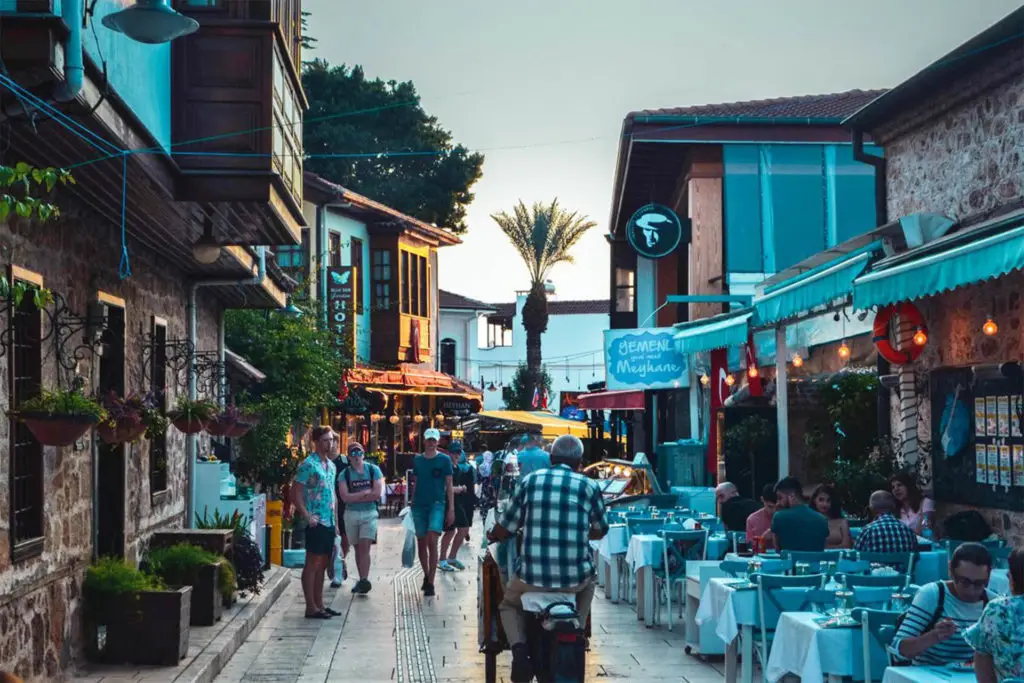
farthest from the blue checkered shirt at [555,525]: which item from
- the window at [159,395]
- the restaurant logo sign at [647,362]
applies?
the restaurant logo sign at [647,362]

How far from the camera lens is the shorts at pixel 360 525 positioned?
1573 cm

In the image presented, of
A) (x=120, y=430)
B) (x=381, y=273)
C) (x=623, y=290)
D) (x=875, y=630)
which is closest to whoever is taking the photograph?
(x=875, y=630)

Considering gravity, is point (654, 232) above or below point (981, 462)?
above

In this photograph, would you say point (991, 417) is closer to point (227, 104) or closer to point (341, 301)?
point (227, 104)

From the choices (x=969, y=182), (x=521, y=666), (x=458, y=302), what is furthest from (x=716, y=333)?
(x=458, y=302)

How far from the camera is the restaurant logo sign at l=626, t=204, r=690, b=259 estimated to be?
26.6m

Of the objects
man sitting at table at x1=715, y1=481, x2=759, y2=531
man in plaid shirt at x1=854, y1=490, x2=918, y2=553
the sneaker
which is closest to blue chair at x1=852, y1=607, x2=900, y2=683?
the sneaker

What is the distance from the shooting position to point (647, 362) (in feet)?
76.9

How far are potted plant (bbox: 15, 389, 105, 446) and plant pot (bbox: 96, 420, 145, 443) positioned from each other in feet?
4.93

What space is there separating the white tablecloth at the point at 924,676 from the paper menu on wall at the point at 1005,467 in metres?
6.81

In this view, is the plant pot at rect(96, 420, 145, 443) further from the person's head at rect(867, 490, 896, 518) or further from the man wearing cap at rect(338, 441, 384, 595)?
the person's head at rect(867, 490, 896, 518)

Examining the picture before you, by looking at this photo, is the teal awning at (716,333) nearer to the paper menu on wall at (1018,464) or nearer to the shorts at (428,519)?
the shorts at (428,519)

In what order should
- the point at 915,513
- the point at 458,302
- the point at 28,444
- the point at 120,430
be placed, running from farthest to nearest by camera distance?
the point at 458,302 → the point at 915,513 → the point at 120,430 → the point at 28,444

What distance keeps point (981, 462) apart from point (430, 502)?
A: 5.96 metres
